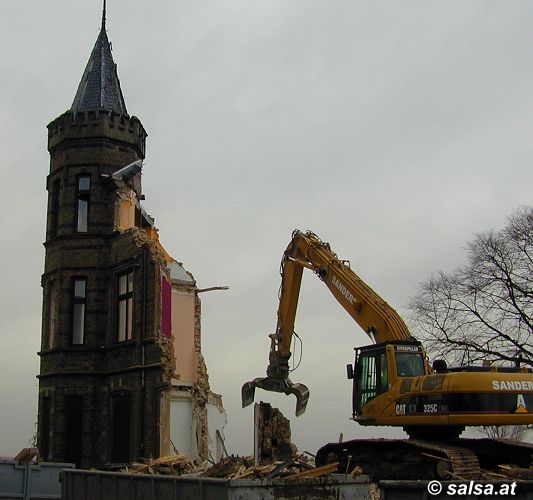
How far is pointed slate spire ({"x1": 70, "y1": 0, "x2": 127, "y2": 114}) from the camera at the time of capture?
83.8 ft

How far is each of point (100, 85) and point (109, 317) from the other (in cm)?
799

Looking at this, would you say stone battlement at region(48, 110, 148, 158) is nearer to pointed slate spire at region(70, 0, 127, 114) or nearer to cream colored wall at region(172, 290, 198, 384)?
pointed slate spire at region(70, 0, 127, 114)

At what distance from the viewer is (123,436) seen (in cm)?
2208

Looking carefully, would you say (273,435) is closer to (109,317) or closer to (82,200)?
(109,317)

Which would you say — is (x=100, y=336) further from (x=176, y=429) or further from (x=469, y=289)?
(x=469, y=289)

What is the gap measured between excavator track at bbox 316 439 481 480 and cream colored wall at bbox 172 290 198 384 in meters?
7.38

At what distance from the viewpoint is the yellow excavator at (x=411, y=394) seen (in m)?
13.5

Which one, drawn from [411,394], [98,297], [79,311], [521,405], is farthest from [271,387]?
[79,311]

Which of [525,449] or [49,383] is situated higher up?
[49,383]

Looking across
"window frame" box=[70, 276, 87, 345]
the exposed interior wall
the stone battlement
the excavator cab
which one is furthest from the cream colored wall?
the excavator cab

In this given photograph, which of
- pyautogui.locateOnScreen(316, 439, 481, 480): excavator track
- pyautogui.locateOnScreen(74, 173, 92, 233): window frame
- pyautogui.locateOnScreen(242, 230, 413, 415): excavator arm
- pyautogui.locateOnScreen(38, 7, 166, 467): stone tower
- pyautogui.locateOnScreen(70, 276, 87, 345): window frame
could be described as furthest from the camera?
pyautogui.locateOnScreen(74, 173, 92, 233): window frame

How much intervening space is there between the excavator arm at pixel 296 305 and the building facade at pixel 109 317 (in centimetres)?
425

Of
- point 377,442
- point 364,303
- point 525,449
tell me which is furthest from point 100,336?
point 525,449

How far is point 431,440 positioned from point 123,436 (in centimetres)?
1065
